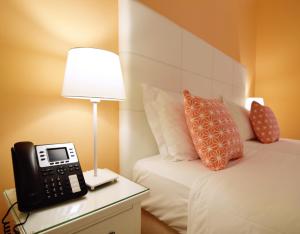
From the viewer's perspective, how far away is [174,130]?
1.01 metres

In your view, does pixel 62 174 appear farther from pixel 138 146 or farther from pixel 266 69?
pixel 266 69

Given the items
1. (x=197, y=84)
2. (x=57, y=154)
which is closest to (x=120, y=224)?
(x=57, y=154)

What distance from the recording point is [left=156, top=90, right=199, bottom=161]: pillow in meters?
1.00

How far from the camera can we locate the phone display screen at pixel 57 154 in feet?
2.21

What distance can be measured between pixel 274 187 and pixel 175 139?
482mm

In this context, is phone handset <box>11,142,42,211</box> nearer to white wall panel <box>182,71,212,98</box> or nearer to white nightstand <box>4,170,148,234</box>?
white nightstand <box>4,170,148,234</box>

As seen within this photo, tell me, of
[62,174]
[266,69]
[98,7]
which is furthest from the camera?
[266,69]

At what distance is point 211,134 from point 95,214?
0.62 metres

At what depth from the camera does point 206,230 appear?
2.16 ft

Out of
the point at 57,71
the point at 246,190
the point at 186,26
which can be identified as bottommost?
the point at 246,190

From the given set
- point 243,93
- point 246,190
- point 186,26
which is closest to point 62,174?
point 246,190

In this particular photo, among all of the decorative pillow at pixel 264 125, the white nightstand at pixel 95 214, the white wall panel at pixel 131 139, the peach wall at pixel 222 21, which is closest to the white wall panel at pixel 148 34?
the peach wall at pixel 222 21

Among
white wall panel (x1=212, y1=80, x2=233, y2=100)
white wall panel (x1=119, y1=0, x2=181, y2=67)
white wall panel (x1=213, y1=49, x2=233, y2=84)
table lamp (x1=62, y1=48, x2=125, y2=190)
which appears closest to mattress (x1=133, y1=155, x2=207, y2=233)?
table lamp (x1=62, y1=48, x2=125, y2=190)

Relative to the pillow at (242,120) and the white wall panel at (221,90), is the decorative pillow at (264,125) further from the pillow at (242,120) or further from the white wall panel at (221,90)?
the white wall panel at (221,90)
